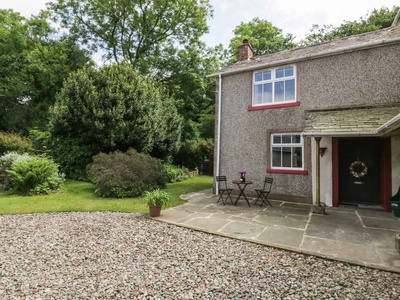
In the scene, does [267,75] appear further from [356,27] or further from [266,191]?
[356,27]

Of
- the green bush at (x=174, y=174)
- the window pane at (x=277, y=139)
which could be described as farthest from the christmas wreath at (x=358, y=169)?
the green bush at (x=174, y=174)

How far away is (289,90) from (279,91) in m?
0.39

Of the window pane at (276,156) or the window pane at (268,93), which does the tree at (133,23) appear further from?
the window pane at (276,156)

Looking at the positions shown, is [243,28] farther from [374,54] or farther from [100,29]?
[374,54]

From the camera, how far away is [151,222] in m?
6.00

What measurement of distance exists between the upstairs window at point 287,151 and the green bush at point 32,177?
9.45 m

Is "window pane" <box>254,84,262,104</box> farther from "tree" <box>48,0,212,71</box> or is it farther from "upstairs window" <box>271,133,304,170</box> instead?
"tree" <box>48,0,212,71</box>

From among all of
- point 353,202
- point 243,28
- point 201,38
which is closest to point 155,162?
point 353,202

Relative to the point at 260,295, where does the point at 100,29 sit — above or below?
above

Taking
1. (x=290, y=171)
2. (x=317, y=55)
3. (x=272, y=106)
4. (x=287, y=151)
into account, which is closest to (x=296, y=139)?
(x=287, y=151)

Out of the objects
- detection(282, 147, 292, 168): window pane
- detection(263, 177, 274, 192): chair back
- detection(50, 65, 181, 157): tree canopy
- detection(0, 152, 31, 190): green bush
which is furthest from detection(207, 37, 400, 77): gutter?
detection(0, 152, 31, 190): green bush

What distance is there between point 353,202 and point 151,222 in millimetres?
7043

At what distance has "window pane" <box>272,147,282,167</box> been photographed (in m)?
9.02

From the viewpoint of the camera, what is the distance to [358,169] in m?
7.77
